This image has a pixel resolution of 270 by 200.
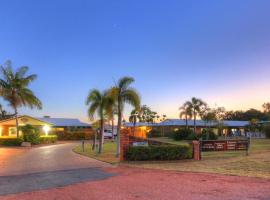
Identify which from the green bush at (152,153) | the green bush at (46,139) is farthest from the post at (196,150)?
the green bush at (46,139)

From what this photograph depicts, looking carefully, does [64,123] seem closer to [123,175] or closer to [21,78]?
[21,78]

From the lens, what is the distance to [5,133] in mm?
50219

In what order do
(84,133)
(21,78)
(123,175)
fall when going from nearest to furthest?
(123,175) → (21,78) → (84,133)

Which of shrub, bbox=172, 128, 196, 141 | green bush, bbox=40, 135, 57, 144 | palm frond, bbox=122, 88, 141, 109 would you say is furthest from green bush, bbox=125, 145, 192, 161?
shrub, bbox=172, 128, 196, 141

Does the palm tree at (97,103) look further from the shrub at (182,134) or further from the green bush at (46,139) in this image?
the shrub at (182,134)

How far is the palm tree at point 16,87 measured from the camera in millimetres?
40188

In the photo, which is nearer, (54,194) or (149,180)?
(54,194)

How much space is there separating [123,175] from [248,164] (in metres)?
7.04

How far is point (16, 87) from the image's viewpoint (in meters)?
40.7

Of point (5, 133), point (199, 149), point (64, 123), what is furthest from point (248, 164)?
point (64, 123)

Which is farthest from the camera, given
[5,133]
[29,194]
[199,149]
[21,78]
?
[5,133]

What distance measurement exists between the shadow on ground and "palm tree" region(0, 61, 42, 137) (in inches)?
1117

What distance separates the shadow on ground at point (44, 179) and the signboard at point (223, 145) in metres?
8.86

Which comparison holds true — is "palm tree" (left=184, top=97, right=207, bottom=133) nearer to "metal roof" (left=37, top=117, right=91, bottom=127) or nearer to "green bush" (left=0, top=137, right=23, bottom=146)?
"metal roof" (left=37, top=117, right=91, bottom=127)
